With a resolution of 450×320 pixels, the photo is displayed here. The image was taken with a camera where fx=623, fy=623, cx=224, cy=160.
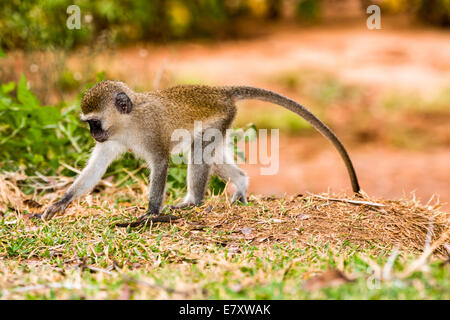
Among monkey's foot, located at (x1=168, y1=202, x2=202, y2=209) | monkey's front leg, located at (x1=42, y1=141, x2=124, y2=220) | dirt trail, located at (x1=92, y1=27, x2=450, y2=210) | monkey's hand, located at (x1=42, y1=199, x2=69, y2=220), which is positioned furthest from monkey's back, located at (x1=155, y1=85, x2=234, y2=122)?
dirt trail, located at (x1=92, y1=27, x2=450, y2=210)

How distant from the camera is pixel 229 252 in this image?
3.84m

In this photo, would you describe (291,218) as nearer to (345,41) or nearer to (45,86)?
(45,86)

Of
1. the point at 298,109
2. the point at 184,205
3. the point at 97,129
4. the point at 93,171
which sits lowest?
the point at 184,205

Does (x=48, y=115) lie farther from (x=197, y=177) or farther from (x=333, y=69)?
(x=333, y=69)

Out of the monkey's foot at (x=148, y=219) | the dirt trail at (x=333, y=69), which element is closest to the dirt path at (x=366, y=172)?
the dirt trail at (x=333, y=69)

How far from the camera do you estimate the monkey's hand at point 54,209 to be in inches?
184

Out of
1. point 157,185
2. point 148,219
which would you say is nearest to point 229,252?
point 148,219

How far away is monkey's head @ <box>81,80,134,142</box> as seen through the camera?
4.59 meters

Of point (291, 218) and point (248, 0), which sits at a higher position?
point (248, 0)

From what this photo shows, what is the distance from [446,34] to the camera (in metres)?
17.0

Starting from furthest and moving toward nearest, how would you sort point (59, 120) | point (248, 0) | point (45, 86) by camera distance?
point (248, 0) < point (45, 86) < point (59, 120)

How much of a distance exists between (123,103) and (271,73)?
30.5ft

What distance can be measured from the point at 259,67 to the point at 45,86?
7380 millimetres

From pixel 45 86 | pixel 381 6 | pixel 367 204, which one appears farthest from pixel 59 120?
pixel 381 6
